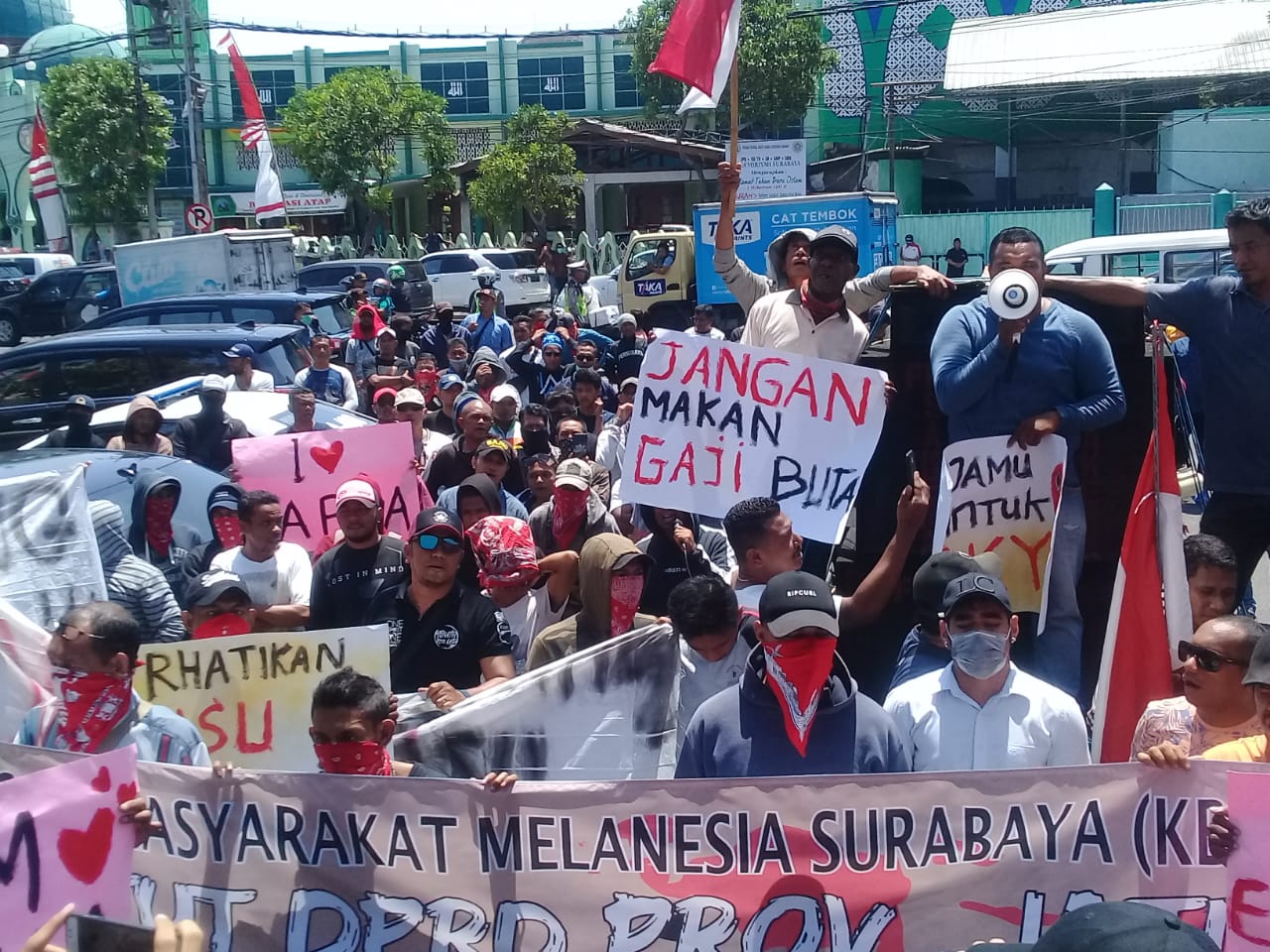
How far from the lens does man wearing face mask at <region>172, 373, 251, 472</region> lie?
27.4ft

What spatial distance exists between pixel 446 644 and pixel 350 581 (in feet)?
2.17

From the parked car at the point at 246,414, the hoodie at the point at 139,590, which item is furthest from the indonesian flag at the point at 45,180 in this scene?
the hoodie at the point at 139,590

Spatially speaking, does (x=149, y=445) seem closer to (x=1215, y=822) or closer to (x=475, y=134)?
(x=1215, y=822)

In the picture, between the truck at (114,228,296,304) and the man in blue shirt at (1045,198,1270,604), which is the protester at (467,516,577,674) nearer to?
the man in blue shirt at (1045,198,1270,604)

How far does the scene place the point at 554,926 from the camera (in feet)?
11.4

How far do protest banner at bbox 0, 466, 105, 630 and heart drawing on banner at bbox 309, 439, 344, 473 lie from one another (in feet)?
5.14

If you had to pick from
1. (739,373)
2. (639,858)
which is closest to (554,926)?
(639,858)

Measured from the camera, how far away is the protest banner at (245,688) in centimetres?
433

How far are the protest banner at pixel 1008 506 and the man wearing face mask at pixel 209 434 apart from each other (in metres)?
4.80

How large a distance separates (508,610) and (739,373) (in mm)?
1218

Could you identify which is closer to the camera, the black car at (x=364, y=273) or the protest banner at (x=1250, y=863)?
the protest banner at (x=1250, y=863)

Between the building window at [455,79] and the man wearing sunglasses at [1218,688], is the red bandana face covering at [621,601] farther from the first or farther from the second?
the building window at [455,79]

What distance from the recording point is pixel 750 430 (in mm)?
5406

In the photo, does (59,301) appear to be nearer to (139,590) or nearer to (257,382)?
(257,382)
